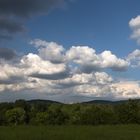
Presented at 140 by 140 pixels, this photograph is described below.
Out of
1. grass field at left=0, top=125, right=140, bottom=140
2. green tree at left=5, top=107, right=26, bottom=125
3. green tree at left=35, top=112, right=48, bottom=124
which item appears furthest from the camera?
green tree at left=5, top=107, right=26, bottom=125

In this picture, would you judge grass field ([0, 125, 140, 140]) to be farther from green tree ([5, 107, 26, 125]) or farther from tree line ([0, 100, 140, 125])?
green tree ([5, 107, 26, 125])

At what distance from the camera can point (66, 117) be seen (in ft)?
445

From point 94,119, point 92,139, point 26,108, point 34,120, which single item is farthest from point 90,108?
point 92,139

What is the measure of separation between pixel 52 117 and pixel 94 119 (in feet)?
57.3

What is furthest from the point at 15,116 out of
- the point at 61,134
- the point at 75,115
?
the point at 61,134

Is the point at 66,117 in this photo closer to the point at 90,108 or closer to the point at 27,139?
the point at 90,108

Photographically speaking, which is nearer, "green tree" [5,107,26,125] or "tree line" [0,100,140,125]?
"tree line" [0,100,140,125]

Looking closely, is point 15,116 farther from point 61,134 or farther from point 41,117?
point 61,134

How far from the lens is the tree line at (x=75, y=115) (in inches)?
4783

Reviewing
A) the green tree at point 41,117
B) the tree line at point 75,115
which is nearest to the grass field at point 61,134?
the tree line at point 75,115

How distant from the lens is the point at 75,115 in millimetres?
132625

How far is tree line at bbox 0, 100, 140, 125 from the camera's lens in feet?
399

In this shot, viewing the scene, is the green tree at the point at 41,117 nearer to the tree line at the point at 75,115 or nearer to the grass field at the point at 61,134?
the tree line at the point at 75,115

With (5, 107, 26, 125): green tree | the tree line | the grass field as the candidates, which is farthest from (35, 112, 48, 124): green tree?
the grass field
